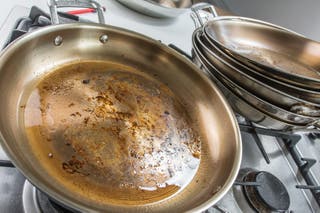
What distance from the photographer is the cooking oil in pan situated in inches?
18.7

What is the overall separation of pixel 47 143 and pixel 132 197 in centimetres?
15

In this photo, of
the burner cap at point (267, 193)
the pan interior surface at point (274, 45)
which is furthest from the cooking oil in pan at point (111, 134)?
the pan interior surface at point (274, 45)

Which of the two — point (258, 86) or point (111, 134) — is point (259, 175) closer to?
point (258, 86)

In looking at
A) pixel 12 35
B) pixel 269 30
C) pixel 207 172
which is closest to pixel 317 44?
pixel 269 30

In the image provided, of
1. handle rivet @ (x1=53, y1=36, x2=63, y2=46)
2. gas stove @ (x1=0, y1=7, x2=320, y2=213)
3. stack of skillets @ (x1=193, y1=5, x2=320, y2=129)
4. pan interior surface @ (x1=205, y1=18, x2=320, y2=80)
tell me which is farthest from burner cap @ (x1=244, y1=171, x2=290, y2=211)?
handle rivet @ (x1=53, y1=36, x2=63, y2=46)

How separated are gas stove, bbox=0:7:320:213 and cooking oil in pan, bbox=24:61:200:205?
54 millimetres

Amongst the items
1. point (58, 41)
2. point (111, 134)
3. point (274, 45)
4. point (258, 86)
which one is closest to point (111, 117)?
point (111, 134)

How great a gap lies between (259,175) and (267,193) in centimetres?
3

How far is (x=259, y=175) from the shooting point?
0.61m

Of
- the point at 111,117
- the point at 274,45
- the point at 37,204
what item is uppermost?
the point at 274,45

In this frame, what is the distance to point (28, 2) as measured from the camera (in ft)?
2.36

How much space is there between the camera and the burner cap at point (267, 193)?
58cm

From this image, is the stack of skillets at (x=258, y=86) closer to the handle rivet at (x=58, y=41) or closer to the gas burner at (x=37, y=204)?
the handle rivet at (x=58, y=41)

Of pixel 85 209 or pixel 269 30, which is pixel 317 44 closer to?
pixel 269 30
